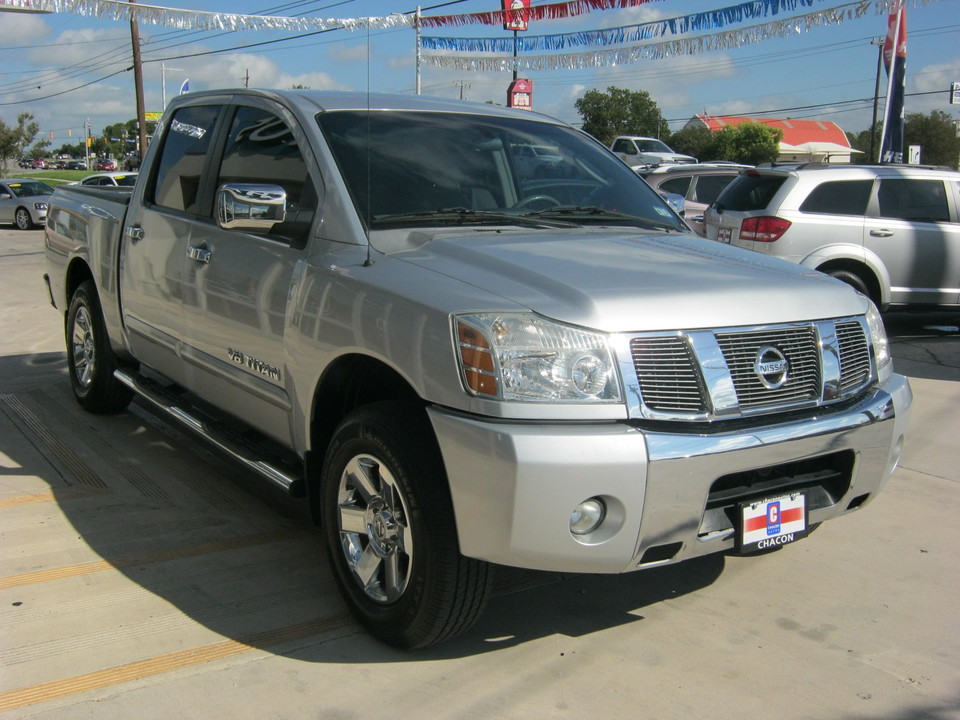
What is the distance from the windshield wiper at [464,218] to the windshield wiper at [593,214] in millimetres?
80

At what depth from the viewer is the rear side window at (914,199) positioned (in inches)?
395

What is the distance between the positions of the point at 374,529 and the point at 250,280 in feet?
4.22

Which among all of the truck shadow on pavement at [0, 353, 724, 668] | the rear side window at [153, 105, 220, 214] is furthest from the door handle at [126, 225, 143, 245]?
the truck shadow on pavement at [0, 353, 724, 668]

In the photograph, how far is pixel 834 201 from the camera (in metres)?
9.96

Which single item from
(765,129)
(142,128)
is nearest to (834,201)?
(142,128)

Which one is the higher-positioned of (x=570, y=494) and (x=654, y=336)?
(x=654, y=336)

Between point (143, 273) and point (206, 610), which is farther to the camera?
point (143, 273)

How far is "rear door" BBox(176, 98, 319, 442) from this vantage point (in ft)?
12.5

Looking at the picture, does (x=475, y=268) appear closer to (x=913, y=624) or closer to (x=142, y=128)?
(x=913, y=624)

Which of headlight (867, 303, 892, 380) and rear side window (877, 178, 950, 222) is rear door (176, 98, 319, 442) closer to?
headlight (867, 303, 892, 380)

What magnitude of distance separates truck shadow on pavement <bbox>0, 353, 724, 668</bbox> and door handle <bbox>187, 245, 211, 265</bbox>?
1.23 m

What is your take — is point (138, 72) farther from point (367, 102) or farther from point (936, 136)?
point (936, 136)

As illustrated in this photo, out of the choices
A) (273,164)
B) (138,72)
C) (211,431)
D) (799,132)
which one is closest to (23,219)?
(138,72)

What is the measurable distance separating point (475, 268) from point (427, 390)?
0.48 metres
